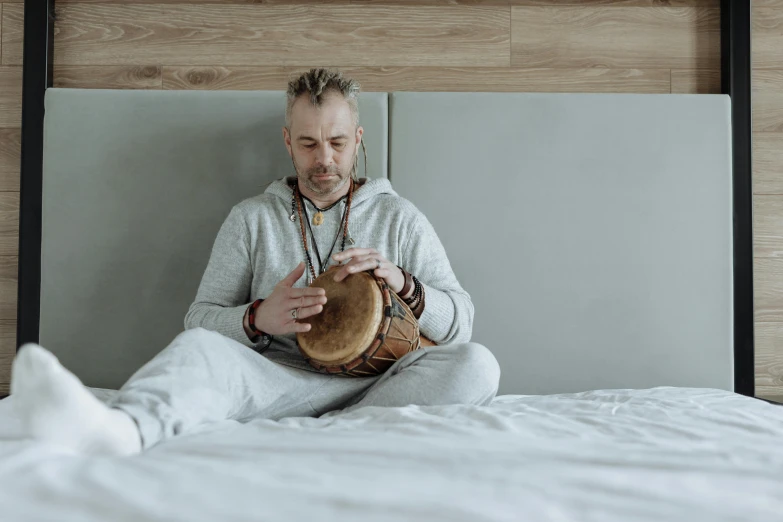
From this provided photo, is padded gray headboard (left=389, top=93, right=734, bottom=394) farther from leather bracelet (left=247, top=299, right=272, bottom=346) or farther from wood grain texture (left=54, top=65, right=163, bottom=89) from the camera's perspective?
wood grain texture (left=54, top=65, right=163, bottom=89)

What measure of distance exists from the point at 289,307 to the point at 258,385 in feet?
0.59

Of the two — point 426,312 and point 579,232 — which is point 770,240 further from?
point 426,312

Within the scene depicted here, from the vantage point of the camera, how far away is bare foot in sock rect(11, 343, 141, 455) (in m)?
0.82

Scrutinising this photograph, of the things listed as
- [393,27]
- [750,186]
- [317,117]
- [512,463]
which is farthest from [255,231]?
[750,186]

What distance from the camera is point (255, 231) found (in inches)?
66.2

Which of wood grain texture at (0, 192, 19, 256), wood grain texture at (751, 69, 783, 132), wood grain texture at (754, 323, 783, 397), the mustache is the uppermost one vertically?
wood grain texture at (751, 69, 783, 132)

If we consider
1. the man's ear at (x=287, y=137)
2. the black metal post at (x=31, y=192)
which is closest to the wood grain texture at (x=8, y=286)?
the black metal post at (x=31, y=192)

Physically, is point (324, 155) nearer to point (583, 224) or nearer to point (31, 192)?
point (583, 224)

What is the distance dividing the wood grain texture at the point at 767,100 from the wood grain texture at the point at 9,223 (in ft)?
7.98

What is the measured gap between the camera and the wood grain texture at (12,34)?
206 centimetres

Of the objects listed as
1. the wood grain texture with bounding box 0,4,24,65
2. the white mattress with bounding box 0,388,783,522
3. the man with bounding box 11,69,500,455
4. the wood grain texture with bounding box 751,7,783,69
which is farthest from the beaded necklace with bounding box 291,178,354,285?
the wood grain texture with bounding box 751,7,783,69

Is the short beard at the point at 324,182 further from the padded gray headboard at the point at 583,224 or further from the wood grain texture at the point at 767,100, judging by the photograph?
the wood grain texture at the point at 767,100

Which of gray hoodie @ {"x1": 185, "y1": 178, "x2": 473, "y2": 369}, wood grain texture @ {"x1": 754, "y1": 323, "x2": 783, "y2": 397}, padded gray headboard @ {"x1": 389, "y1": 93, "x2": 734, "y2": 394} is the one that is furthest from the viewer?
wood grain texture @ {"x1": 754, "y1": 323, "x2": 783, "y2": 397}

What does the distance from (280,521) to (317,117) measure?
1161 millimetres
